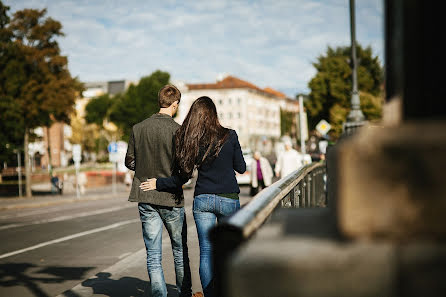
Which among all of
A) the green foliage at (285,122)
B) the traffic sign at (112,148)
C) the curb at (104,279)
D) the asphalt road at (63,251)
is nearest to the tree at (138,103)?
→ the green foliage at (285,122)

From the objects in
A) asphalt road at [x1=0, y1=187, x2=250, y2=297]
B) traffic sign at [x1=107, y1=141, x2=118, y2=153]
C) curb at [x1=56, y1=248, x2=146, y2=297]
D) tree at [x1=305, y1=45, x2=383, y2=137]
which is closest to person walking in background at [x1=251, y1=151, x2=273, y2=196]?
asphalt road at [x1=0, y1=187, x2=250, y2=297]

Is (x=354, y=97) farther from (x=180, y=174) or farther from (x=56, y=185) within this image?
(x=56, y=185)

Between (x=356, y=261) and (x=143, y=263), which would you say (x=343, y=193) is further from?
(x=143, y=263)

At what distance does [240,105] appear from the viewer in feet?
427

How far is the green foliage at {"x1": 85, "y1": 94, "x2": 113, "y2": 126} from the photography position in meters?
114

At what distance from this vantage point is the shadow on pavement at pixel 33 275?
7.41m

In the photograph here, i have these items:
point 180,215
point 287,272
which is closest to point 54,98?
point 180,215

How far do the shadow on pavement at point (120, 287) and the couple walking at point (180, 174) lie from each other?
1018mm

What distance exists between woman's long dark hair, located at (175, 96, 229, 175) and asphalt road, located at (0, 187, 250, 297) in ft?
6.47

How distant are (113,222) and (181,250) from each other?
10.3 meters

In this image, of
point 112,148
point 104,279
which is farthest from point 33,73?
point 104,279

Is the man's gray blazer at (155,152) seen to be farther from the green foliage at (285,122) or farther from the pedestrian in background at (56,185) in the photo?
the green foliage at (285,122)

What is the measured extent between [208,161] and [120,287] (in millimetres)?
2381

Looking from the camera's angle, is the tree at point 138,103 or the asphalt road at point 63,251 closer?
the asphalt road at point 63,251
